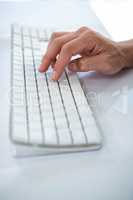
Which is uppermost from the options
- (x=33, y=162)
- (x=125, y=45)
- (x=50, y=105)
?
(x=125, y=45)

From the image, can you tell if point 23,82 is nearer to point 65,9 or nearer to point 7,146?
point 7,146

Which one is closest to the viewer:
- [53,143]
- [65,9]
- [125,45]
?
[53,143]

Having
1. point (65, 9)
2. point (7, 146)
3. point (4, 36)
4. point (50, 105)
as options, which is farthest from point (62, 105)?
point (65, 9)

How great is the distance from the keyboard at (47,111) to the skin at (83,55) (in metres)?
0.02

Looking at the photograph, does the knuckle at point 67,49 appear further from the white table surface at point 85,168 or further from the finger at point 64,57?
the white table surface at point 85,168

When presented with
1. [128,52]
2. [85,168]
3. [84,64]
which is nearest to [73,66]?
[84,64]

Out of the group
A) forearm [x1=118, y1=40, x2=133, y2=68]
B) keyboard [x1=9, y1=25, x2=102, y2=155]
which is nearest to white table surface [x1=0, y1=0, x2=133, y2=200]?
keyboard [x1=9, y1=25, x2=102, y2=155]

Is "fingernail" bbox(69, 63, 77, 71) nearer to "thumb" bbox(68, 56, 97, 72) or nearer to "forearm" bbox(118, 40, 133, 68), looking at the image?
"thumb" bbox(68, 56, 97, 72)

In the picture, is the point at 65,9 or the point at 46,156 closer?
the point at 46,156

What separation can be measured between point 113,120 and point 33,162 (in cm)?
17

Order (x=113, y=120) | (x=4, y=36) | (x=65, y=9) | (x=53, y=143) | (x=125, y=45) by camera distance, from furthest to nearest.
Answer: (x=65, y=9) → (x=4, y=36) → (x=125, y=45) → (x=113, y=120) → (x=53, y=143)

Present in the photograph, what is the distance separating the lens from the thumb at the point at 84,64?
66 centimetres

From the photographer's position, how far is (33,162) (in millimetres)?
450

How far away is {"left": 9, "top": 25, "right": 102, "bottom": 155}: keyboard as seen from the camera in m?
0.45
